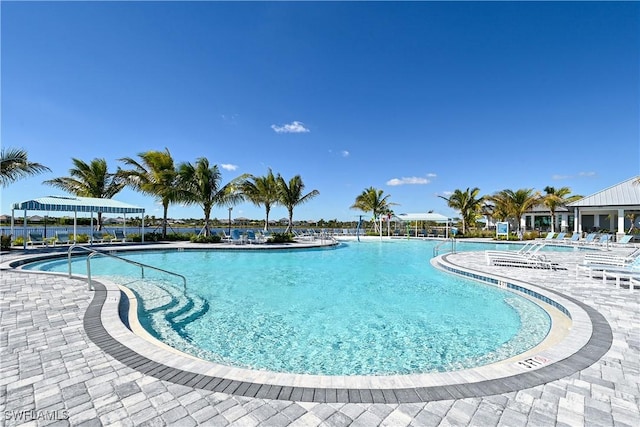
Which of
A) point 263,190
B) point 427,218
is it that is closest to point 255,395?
point 263,190

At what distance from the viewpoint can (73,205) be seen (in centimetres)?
1436

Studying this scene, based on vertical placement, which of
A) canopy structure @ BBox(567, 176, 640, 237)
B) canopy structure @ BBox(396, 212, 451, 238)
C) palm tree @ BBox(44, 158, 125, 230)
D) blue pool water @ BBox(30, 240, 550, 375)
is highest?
palm tree @ BBox(44, 158, 125, 230)

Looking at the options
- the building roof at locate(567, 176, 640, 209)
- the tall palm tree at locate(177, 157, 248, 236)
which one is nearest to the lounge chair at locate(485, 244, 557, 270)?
the tall palm tree at locate(177, 157, 248, 236)

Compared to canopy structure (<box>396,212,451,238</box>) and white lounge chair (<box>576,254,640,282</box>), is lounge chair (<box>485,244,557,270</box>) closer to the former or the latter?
white lounge chair (<box>576,254,640,282</box>)

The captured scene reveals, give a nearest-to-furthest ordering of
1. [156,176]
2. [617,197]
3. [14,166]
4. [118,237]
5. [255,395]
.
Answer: [255,395], [14,166], [118,237], [156,176], [617,197]

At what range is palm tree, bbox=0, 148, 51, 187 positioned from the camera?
11.4 metres

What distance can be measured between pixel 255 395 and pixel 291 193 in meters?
22.2

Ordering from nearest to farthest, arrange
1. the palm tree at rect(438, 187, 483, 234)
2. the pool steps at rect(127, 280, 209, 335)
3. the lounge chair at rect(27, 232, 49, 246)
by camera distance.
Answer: the pool steps at rect(127, 280, 209, 335)
the lounge chair at rect(27, 232, 49, 246)
the palm tree at rect(438, 187, 483, 234)

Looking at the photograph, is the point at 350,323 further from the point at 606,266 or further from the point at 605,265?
the point at 605,265

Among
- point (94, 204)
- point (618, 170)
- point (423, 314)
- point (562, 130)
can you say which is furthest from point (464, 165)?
point (94, 204)

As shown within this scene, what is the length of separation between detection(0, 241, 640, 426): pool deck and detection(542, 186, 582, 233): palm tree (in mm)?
25823

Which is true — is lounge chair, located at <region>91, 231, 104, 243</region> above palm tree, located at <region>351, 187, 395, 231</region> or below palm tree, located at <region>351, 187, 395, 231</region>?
below

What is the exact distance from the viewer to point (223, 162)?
63.2ft

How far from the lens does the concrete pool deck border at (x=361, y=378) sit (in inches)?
91.8
